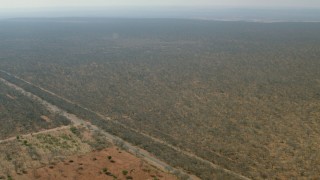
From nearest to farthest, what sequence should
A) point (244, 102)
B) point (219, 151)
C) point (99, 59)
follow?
point (219, 151)
point (244, 102)
point (99, 59)

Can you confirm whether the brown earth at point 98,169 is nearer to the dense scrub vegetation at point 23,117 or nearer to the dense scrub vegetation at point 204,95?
the dense scrub vegetation at point 204,95

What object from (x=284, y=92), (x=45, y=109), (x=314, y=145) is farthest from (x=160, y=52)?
(x=314, y=145)

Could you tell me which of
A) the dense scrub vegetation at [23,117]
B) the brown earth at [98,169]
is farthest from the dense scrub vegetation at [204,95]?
the dense scrub vegetation at [23,117]

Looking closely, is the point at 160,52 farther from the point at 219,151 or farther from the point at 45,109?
the point at 219,151

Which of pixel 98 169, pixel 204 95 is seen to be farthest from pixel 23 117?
pixel 204 95

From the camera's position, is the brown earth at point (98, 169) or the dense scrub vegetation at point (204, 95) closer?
the brown earth at point (98, 169)

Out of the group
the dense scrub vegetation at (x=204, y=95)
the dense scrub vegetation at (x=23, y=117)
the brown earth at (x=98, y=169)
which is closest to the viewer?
the brown earth at (x=98, y=169)

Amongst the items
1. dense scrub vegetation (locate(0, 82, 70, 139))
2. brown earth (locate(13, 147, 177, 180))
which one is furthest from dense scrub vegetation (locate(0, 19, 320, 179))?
dense scrub vegetation (locate(0, 82, 70, 139))
